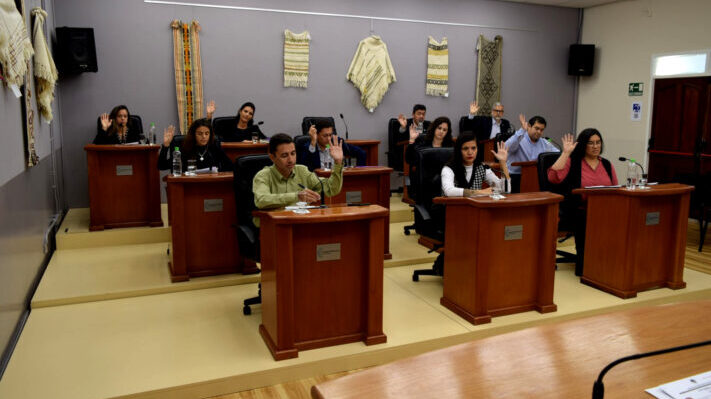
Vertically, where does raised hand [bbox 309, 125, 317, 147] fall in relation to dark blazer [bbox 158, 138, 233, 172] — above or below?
above

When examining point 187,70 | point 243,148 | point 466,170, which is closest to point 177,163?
point 243,148

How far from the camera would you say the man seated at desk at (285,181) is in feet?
11.1

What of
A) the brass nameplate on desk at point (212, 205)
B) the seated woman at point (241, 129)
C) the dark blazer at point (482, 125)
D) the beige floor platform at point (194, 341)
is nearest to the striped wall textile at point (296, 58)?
the seated woman at point (241, 129)

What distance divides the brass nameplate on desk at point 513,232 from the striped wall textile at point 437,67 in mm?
5031

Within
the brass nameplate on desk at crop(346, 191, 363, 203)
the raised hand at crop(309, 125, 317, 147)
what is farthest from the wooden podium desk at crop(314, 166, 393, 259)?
the raised hand at crop(309, 125, 317, 147)

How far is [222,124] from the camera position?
6.65 metres

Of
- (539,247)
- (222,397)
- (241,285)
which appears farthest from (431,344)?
(241,285)

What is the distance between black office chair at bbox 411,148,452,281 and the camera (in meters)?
4.23

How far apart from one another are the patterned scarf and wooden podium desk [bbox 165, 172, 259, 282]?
56.9 inches

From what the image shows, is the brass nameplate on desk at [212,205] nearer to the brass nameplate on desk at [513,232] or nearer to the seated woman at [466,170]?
the seated woman at [466,170]

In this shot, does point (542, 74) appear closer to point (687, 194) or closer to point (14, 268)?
point (687, 194)

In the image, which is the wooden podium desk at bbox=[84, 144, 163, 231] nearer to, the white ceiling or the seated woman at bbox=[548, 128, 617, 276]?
the seated woman at bbox=[548, 128, 617, 276]

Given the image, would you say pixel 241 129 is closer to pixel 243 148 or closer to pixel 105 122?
pixel 243 148

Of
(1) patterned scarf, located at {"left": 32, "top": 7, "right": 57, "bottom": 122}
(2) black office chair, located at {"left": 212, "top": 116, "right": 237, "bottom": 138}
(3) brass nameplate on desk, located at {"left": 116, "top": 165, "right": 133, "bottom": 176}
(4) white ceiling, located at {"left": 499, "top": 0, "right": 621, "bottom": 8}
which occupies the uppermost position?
(4) white ceiling, located at {"left": 499, "top": 0, "right": 621, "bottom": 8}
